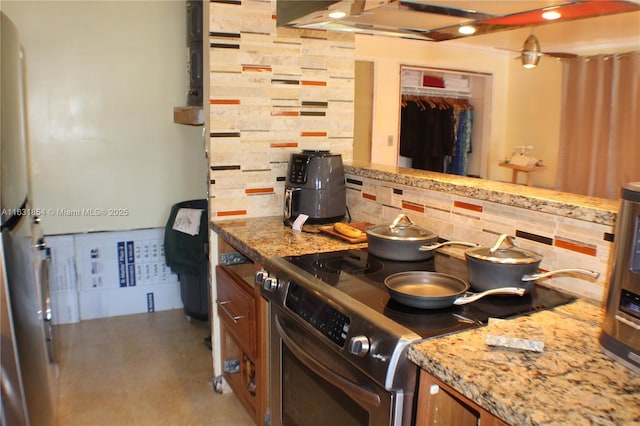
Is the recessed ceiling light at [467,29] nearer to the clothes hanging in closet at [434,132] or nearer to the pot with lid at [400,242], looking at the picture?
the pot with lid at [400,242]

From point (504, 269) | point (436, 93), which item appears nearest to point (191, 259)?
point (504, 269)

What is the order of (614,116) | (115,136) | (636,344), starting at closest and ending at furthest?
(636,344), (115,136), (614,116)

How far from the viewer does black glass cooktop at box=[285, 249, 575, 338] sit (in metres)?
1.21

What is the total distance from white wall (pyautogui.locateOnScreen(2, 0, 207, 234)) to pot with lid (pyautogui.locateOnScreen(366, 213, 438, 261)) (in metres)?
2.01

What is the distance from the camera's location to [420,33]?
1897 mm

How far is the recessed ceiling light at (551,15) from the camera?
4.65 ft

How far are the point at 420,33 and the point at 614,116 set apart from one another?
3598 millimetres

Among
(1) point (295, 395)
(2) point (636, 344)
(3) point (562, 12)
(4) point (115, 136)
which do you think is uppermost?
(3) point (562, 12)

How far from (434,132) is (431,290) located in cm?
415

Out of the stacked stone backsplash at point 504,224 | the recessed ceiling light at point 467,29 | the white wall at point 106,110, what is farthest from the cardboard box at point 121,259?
the recessed ceiling light at point 467,29

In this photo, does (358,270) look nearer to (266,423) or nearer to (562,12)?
(266,423)

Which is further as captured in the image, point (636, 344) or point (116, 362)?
point (116, 362)

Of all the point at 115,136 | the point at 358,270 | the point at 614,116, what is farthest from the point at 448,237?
the point at 614,116

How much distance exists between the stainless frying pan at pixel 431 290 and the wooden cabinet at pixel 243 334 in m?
0.61
